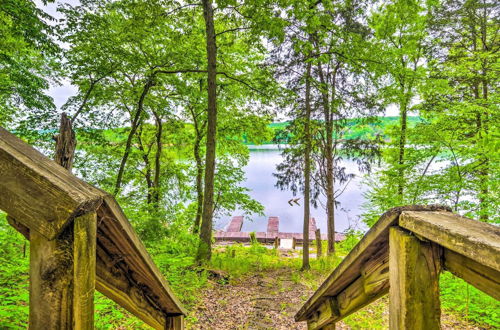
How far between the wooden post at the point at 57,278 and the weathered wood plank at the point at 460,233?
95 cm

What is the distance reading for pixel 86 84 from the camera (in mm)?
8031

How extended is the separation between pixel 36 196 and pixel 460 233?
107 centimetres

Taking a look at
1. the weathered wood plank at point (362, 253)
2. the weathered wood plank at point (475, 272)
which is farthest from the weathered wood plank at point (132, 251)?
the weathered wood plank at point (475, 272)

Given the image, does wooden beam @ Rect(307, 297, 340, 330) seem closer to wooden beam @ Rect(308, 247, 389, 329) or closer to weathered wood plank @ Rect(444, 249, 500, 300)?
wooden beam @ Rect(308, 247, 389, 329)

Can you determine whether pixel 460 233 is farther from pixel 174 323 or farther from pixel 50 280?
pixel 174 323

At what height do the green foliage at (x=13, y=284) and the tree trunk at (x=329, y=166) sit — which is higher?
the tree trunk at (x=329, y=166)

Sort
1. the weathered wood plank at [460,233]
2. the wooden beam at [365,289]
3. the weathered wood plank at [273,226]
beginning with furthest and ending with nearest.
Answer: the weathered wood plank at [273,226]
the wooden beam at [365,289]
the weathered wood plank at [460,233]

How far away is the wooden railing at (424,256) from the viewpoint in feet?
1.99

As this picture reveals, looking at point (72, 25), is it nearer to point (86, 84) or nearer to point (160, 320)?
point (86, 84)

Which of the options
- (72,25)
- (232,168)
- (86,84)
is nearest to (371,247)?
(72,25)

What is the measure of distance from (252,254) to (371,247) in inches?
451

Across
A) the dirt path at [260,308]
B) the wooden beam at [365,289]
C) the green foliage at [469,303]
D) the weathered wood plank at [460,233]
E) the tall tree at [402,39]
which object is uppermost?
the tall tree at [402,39]

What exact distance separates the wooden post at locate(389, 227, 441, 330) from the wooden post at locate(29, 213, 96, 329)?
3.12ft

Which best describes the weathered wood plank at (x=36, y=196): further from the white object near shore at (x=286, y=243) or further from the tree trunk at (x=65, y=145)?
the white object near shore at (x=286, y=243)
